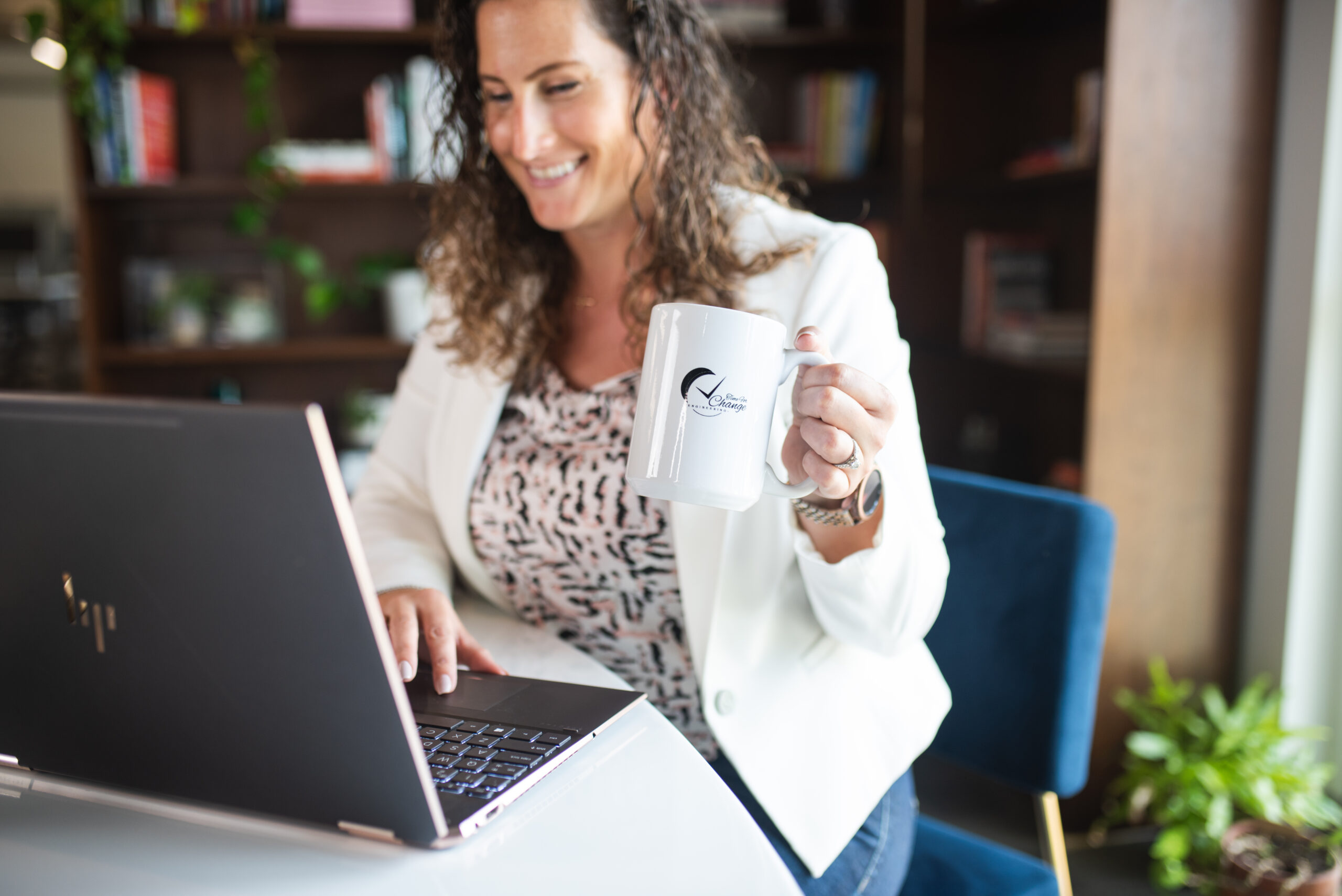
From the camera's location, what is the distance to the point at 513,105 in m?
1.10

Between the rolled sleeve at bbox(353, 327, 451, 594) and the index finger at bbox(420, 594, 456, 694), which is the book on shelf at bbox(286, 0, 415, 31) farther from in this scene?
the index finger at bbox(420, 594, 456, 694)

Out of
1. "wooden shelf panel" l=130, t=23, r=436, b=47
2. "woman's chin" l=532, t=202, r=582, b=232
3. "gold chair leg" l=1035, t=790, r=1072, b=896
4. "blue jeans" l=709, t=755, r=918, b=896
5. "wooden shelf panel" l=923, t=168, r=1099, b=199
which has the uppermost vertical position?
"wooden shelf panel" l=130, t=23, r=436, b=47

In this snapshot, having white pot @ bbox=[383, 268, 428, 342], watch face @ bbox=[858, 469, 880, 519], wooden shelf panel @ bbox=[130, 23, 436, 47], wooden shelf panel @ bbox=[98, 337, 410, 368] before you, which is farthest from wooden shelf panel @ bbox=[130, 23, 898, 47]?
watch face @ bbox=[858, 469, 880, 519]

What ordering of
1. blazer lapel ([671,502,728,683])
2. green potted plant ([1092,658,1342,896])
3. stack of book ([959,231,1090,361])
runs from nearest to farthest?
blazer lapel ([671,502,728,683]), green potted plant ([1092,658,1342,896]), stack of book ([959,231,1090,361])

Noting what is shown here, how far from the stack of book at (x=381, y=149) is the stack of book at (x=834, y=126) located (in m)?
1.04

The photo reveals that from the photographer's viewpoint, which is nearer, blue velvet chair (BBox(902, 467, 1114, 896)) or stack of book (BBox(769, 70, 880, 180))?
blue velvet chair (BBox(902, 467, 1114, 896))

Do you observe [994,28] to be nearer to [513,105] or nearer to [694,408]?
[513,105]

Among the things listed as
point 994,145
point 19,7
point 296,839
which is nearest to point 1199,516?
point 994,145

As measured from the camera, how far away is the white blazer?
92 cm

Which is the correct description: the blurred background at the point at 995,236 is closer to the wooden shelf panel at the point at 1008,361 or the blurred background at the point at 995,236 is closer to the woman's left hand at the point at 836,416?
the wooden shelf panel at the point at 1008,361

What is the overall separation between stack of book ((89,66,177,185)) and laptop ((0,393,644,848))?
Answer: 2.50 m

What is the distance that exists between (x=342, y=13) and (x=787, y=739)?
2.50 metres

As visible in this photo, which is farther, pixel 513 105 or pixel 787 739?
pixel 513 105

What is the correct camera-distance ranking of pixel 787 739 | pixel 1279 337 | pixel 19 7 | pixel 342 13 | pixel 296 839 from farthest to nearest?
1. pixel 19 7
2. pixel 342 13
3. pixel 1279 337
4. pixel 787 739
5. pixel 296 839
